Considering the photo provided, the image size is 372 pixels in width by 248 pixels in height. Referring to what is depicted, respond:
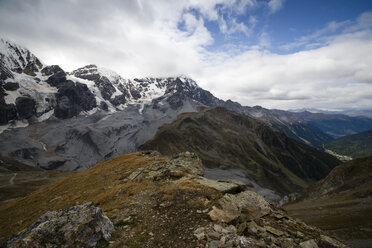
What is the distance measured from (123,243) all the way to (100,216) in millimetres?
2601

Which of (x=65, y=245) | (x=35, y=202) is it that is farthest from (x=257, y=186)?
(x=65, y=245)

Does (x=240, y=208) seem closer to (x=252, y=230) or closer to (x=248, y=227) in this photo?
(x=248, y=227)

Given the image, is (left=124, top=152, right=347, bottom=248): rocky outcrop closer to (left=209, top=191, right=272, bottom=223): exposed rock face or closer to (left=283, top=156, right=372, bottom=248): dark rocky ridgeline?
(left=209, top=191, right=272, bottom=223): exposed rock face

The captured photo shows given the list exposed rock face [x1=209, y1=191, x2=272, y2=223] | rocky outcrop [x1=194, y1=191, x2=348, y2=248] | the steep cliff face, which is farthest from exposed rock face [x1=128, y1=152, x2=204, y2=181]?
rocky outcrop [x1=194, y1=191, x2=348, y2=248]

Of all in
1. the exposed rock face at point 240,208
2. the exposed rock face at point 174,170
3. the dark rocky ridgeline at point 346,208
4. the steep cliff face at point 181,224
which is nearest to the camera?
the steep cliff face at point 181,224

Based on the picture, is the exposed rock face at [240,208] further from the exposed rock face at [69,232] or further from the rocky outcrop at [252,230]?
the exposed rock face at [69,232]

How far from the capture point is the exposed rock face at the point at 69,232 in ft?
36.6

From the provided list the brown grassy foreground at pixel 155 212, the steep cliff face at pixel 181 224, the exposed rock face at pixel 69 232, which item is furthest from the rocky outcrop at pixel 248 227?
the exposed rock face at pixel 69 232

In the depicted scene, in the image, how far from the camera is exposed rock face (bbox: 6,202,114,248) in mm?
11164

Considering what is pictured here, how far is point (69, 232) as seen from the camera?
11656mm

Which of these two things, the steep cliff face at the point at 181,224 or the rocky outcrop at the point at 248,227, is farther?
the steep cliff face at the point at 181,224

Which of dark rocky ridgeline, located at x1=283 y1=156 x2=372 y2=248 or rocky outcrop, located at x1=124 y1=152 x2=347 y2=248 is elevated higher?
rocky outcrop, located at x1=124 y1=152 x2=347 y2=248

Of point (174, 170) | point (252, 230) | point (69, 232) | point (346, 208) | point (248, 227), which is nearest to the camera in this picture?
point (69, 232)

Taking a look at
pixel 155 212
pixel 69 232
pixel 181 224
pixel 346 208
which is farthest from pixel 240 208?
pixel 346 208
